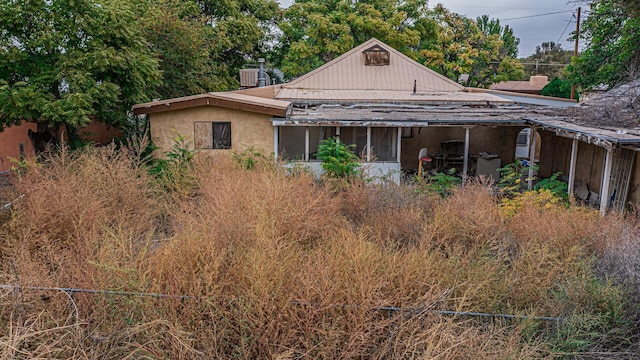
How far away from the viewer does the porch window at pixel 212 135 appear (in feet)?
40.9

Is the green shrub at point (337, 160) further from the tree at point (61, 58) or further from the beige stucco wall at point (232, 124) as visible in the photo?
the tree at point (61, 58)

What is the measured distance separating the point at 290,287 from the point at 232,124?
29.1 ft

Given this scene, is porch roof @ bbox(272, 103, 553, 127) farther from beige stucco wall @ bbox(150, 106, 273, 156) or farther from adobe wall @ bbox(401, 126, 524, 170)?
adobe wall @ bbox(401, 126, 524, 170)

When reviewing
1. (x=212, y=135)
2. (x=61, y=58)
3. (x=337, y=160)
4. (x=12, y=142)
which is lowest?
(x=337, y=160)

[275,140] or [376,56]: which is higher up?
[376,56]

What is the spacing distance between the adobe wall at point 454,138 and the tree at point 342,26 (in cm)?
869

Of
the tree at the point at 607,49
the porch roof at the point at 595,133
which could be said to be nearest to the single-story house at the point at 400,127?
the porch roof at the point at 595,133

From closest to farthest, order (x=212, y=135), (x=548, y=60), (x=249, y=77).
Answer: (x=212, y=135) < (x=249, y=77) < (x=548, y=60)

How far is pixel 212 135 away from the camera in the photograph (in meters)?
12.5

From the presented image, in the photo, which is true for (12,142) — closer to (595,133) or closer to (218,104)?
(218,104)

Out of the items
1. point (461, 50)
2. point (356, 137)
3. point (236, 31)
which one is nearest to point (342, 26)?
point (236, 31)

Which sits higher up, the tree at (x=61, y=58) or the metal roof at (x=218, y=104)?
the tree at (x=61, y=58)

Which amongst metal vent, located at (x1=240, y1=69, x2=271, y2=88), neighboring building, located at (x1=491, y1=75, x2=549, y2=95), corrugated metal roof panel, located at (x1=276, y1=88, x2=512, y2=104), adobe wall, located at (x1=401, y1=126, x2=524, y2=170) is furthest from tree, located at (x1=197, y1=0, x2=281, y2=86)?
neighboring building, located at (x1=491, y1=75, x2=549, y2=95)

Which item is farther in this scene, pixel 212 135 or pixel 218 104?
pixel 212 135
